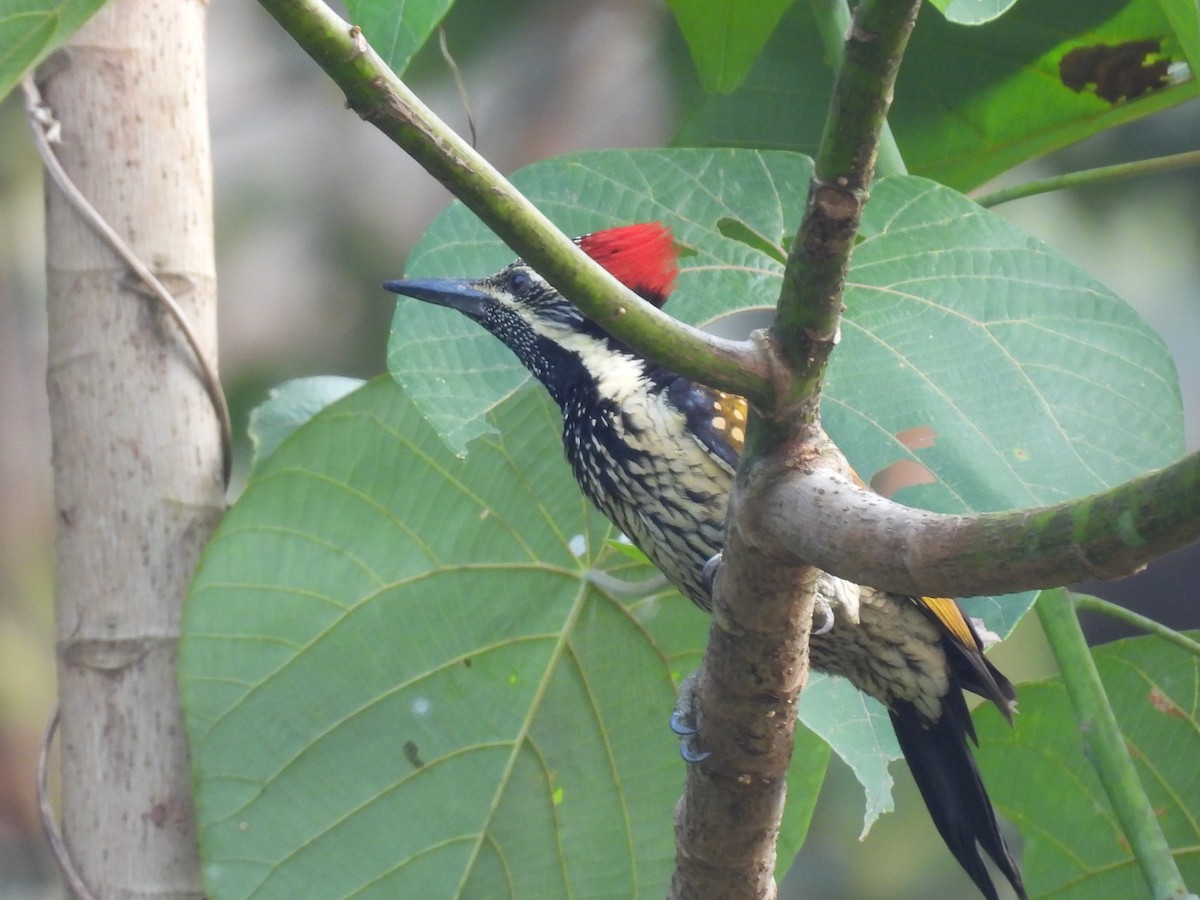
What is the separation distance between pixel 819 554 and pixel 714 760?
39cm

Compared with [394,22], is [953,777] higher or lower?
lower

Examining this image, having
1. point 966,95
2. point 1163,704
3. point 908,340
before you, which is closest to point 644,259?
point 908,340

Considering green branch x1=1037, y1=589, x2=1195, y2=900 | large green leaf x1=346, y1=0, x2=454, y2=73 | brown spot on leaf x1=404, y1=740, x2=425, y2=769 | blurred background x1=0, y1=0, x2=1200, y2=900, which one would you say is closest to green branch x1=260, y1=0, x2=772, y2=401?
large green leaf x1=346, y1=0, x2=454, y2=73

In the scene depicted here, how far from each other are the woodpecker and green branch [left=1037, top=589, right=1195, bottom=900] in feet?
0.43

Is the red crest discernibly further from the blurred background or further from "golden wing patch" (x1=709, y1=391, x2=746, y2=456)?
the blurred background

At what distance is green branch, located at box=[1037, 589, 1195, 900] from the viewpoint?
4.31ft

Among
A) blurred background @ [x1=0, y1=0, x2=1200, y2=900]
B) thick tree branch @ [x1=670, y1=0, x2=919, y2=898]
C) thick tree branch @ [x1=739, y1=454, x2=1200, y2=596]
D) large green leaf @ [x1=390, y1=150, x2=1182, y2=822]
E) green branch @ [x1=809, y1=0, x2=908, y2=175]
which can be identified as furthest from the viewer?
blurred background @ [x1=0, y1=0, x2=1200, y2=900]

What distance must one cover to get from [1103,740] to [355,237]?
3641mm

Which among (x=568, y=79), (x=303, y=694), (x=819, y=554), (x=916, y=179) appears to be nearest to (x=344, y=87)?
(x=819, y=554)

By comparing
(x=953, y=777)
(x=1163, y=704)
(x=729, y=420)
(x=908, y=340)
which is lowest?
(x=953, y=777)

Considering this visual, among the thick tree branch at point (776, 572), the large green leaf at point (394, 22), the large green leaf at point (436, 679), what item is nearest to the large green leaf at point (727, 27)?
the large green leaf at point (436, 679)

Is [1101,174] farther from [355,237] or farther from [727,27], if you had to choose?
[355,237]

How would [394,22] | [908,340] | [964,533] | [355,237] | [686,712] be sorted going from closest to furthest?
Answer: 1. [964,533]
2. [394,22]
3. [908,340]
4. [686,712]
5. [355,237]

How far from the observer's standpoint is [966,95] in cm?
198
